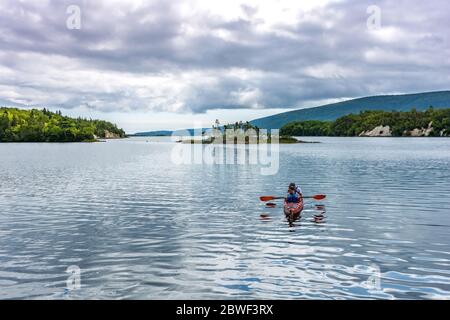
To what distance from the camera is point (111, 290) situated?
2075 cm

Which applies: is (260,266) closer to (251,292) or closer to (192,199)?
(251,292)

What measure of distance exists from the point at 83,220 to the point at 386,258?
973 inches

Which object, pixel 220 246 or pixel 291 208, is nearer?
pixel 220 246

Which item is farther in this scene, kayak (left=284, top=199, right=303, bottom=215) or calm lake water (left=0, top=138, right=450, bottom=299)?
kayak (left=284, top=199, right=303, bottom=215)

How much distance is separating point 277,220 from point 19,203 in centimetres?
2831

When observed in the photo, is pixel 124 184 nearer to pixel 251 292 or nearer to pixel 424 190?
pixel 424 190

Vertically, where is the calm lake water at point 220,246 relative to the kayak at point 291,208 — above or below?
below

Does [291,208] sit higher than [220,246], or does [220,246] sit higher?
[291,208]

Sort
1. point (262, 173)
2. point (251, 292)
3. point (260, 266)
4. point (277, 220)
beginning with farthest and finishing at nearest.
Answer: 1. point (262, 173)
2. point (277, 220)
3. point (260, 266)
4. point (251, 292)

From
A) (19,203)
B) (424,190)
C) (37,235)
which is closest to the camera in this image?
(37,235)

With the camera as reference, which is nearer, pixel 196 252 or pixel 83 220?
pixel 196 252

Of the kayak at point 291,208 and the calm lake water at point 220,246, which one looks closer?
the calm lake water at point 220,246

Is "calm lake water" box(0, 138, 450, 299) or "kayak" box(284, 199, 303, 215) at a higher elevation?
"kayak" box(284, 199, 303, 215)
